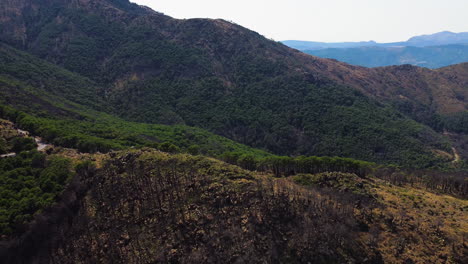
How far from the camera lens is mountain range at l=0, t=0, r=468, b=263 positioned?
31828 mm

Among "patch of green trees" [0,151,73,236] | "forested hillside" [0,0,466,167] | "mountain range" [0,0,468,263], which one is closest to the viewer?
"patch of green trees" [0,151,73,236]

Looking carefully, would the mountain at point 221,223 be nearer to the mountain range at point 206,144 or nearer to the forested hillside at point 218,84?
the mountain range at point 206,144

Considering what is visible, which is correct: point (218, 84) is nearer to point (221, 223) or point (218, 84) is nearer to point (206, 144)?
point (206, 144)

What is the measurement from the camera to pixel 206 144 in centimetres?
8956

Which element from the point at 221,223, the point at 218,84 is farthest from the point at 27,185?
the point at 218,84

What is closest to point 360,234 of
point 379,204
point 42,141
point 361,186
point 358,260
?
point 358,260

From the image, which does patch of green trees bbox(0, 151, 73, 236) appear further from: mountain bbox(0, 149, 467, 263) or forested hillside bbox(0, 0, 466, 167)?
forested hillside bbox(0, 0, 466, 167)

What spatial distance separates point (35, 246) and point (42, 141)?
3026 cm

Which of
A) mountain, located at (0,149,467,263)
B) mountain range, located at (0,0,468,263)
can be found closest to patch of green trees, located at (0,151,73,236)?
mountain range, located at (0,0,468,263)

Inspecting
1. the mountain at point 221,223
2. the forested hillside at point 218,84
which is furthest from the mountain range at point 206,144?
the forested hillside at point 218,84

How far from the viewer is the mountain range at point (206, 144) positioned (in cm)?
3183

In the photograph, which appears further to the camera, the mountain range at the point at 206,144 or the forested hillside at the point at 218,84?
the forested hillside at the point at 218,84

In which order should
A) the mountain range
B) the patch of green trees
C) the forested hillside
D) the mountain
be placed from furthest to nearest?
the forested hillside → the mountain range → the patch of green trees → the mountain

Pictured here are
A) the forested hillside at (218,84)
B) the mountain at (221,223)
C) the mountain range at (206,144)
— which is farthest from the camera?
the forested hillside at (218,84)
